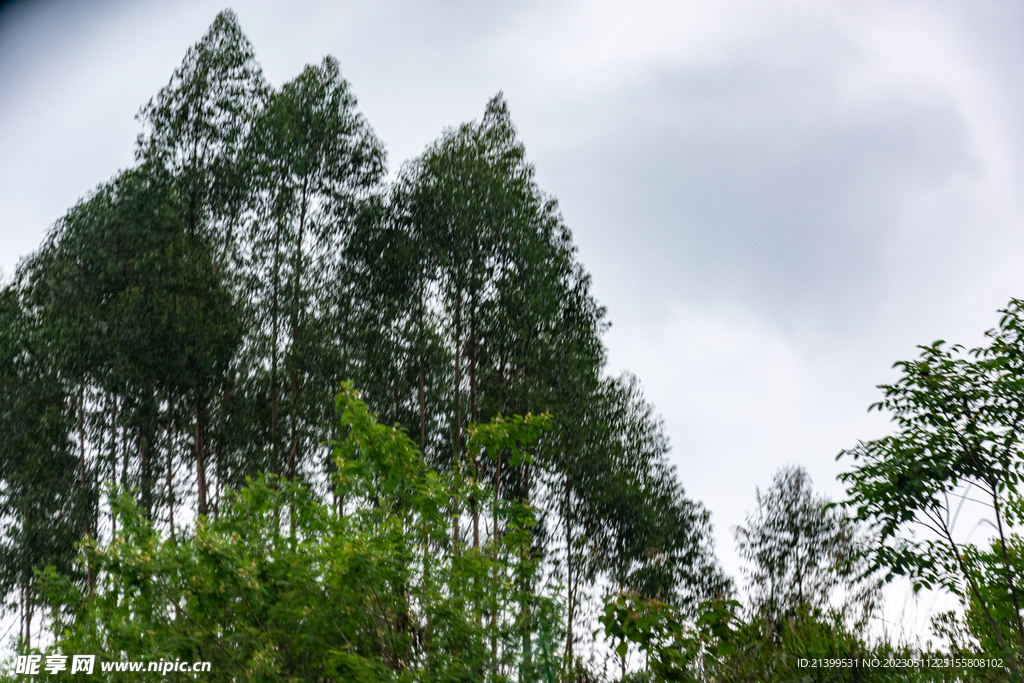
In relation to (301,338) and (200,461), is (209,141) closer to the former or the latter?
(301,338)

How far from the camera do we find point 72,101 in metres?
15.6

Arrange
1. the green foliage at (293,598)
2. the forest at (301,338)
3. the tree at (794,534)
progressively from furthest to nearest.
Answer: the tree at (794,534)
the forest at (301,338)
the green foliage at (293,598)

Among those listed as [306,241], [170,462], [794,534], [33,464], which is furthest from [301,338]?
[794,534]

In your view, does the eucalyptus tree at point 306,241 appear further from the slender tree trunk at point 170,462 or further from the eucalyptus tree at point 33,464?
the eucalyptus tree at point 33,464

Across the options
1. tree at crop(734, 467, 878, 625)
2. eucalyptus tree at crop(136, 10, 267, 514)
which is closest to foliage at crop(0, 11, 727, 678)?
eucalyptus tree at crop(136, 10, 267, 514)

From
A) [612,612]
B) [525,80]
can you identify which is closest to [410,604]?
[612,612]

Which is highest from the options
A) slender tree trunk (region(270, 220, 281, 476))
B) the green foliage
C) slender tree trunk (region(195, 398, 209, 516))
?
slender tree trunk (region(270, 220, 281, 476))

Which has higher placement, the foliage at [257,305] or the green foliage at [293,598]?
the foliage at [257,305]

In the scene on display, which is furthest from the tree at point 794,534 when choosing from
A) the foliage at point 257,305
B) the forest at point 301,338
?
the foliage at point 257,305

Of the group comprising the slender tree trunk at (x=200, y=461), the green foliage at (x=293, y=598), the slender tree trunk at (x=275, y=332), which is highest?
the slender tree trunk at (x=275, y=332)

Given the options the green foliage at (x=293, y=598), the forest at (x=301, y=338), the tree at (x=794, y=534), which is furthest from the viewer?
the tree at (x=794, y=534)

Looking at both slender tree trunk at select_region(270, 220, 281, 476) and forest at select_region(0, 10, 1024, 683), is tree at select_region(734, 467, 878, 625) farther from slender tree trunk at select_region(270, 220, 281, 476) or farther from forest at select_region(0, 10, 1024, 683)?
slender tree trunk at select_region(270, 220, 281, 476)

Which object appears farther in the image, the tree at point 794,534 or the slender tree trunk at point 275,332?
the tree at point 794,534

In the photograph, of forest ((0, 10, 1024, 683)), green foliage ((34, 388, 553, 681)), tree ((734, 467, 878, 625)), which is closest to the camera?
green foliage ((34, 388, 553, 681))
